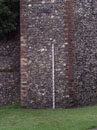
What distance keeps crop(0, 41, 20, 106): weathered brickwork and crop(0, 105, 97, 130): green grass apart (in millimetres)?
1524

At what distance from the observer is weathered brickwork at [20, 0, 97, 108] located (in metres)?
13.5

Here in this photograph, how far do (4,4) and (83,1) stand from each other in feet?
11.5

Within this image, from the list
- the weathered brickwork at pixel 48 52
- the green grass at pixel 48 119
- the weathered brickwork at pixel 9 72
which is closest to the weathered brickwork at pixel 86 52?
the weathered brickwork at pixel 48 52

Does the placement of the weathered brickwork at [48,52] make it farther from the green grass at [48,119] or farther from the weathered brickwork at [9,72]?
the weathered brickwork at [9,72]

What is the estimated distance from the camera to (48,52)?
44.2 ft

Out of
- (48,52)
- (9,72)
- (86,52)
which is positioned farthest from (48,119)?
(9,72)

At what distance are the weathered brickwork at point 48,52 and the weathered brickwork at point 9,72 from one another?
1.47 metres

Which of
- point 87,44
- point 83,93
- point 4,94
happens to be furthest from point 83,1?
point 4,94

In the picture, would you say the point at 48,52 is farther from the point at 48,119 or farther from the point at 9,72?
the point at 48,119

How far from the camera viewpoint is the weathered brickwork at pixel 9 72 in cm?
1489

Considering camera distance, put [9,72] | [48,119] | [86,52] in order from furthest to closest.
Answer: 1. [9,72]
2. [86,52]
3. [48,119]

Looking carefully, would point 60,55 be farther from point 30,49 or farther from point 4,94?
point 4,94

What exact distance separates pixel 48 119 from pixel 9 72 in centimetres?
486

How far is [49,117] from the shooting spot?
11117mm
